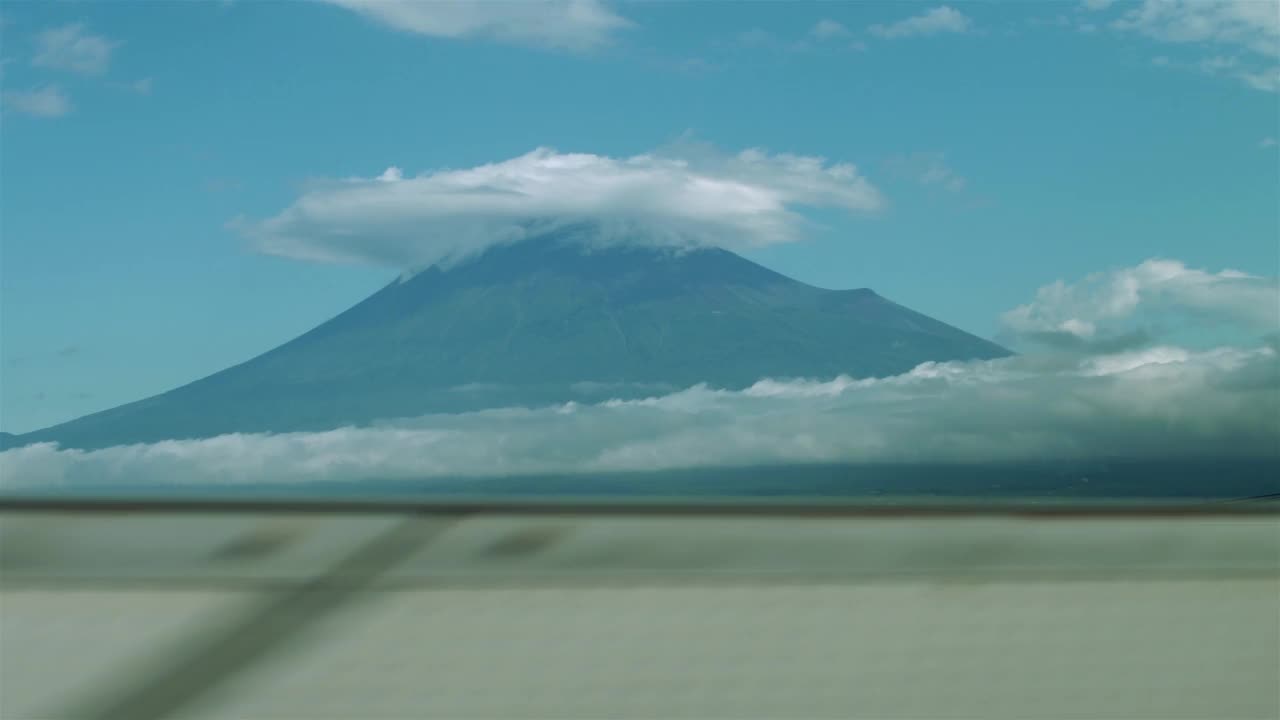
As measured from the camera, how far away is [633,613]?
156 centimetres

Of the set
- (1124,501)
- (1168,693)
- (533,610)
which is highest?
(1124,501)

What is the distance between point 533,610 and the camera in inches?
61.0

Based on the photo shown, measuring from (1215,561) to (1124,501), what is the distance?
147mm

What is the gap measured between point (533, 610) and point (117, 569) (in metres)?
0.54

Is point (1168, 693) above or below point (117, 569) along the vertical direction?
below

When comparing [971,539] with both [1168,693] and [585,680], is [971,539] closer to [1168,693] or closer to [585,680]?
[1168,693]

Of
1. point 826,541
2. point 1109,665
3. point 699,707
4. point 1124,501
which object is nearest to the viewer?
point 699,707

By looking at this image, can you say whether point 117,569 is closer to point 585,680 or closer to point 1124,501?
point 585,680

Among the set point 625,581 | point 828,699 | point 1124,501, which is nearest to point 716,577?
point 625,581

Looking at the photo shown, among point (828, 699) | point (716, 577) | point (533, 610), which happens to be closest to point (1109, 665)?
point (828, 699)

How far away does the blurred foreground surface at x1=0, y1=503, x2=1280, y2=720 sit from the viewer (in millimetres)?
1428

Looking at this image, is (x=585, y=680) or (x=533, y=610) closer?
(x=585, y=680)

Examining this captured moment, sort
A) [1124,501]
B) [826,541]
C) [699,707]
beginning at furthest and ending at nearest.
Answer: [1124,501] < [826,541] < [699,707]

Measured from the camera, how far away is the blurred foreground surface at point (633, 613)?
1428 mm
